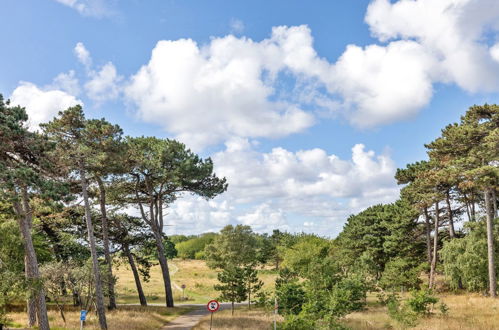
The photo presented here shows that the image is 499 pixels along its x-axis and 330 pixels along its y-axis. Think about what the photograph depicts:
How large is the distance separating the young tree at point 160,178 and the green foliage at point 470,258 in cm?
2270

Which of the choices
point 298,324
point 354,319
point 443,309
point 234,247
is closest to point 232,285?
point 354,319

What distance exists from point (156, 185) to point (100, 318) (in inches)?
541

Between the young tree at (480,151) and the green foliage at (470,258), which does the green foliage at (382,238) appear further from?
the young tree at (480,151)

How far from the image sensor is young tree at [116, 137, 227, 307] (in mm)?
30605

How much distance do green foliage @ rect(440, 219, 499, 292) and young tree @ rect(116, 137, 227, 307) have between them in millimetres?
22702

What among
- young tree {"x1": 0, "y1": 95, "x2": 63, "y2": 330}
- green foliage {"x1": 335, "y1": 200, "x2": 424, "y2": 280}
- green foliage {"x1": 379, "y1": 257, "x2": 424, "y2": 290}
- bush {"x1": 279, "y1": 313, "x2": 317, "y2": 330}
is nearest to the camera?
young tree {"x1": 0, "y1": 95, "x2": 63, "y2": 330}

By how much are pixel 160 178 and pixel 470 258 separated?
28812 millimetres

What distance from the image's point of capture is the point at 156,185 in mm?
33562

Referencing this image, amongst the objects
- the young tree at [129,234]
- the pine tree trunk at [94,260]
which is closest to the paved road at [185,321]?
the pine tree trunk at [94,260]

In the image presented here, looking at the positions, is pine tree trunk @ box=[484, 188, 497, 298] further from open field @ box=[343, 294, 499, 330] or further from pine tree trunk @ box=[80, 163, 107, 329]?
pine tree trunk @ box=[80, 163, 107, 329]

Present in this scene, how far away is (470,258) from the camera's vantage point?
33750mm

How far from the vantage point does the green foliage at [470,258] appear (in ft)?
111

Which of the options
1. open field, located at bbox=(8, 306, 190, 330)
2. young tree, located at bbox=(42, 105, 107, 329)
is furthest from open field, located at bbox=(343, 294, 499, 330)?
young tree, located at bbox=(42, 105, 107, 329)

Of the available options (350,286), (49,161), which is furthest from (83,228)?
(350,286)
